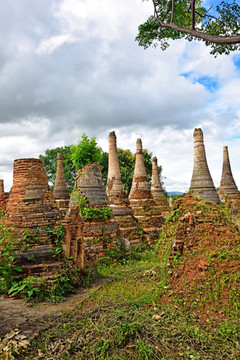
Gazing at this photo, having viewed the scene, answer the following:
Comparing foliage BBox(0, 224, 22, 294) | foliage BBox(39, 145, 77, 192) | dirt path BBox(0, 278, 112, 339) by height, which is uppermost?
foliage BBox(39, 145, 77, 192)

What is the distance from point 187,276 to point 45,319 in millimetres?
2793

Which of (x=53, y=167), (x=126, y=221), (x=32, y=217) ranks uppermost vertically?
(x=53, y=167)

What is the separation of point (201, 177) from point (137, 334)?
8452 mm

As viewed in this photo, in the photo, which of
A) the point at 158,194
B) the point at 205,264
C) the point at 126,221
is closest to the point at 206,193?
the point at 126,221

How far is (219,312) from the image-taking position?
4590mm

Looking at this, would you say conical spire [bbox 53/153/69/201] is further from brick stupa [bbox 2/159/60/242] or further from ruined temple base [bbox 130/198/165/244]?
brick stupa [bbox 2/159/60/242]

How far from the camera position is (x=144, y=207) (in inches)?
535

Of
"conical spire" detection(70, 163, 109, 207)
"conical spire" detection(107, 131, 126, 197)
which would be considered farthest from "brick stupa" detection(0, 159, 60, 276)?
"conical spire" detection(107, 131, 126, 197)

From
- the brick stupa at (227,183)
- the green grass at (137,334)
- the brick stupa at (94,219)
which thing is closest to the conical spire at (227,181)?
the brick stupa at (227,183)

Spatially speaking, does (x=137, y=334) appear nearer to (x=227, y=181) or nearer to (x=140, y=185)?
(x=140, y=185)

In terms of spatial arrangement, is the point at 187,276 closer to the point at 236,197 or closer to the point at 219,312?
the point at 219,312

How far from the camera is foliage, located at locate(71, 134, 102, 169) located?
10.5m

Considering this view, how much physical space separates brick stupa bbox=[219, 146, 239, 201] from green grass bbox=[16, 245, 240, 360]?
11.4 metres

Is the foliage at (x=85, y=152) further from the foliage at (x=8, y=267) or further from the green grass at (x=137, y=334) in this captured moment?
the green grass at (x=137, y=334)
